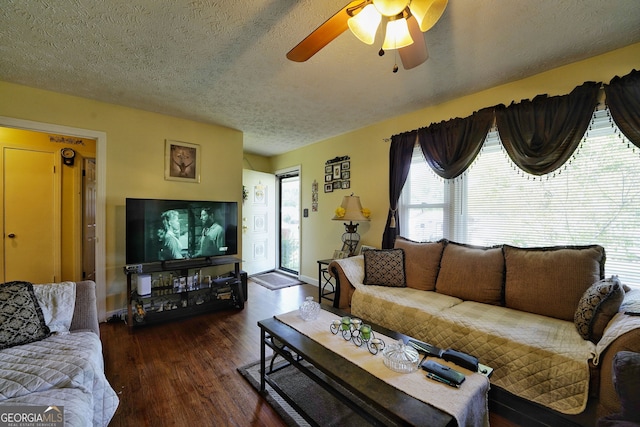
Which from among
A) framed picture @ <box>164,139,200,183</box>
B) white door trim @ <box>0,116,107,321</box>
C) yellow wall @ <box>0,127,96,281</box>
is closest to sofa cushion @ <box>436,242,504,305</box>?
framed picture @ <box>164,139,200,183</box>

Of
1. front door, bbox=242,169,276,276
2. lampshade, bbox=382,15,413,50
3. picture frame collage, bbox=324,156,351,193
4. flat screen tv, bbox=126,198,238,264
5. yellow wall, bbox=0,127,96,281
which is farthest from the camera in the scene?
front door, bbox=242,169,276,276

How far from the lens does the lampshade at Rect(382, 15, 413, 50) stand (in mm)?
1346

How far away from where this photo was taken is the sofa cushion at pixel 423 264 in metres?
2.63

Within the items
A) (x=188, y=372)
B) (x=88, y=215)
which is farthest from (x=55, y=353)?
(x=88, y=215)

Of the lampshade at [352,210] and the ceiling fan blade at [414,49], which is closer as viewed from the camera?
the ceiling fan blade at [414,49]

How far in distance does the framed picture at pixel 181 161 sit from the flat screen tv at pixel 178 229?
1.62 feet

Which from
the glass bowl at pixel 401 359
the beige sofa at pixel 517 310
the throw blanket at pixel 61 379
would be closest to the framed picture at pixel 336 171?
the beige sofa at pixel 517 310

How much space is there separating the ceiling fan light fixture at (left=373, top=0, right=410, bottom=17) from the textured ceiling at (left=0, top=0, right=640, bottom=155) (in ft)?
1.45

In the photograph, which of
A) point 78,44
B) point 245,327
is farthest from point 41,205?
point 245,327

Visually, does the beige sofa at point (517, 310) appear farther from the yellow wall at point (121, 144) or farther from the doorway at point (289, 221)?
the doorway at point (289, 221)

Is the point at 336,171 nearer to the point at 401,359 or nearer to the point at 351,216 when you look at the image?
the point at 351,216

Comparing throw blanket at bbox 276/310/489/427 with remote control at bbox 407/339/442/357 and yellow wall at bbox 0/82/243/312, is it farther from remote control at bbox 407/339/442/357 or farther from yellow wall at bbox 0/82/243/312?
yellow wall at bbox 0/82/243/312

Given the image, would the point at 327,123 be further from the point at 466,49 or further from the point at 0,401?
the point at 0,401

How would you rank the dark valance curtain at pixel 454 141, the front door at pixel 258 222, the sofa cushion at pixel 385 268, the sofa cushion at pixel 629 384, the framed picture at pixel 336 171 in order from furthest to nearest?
the front door at pixel 258 222 → the framed picture at pixel 336 171 → the sofa cushion at pixel 385 268 → the dark valance curtain at pixel 454 141 → the sofa cushion at pixel 629 384
